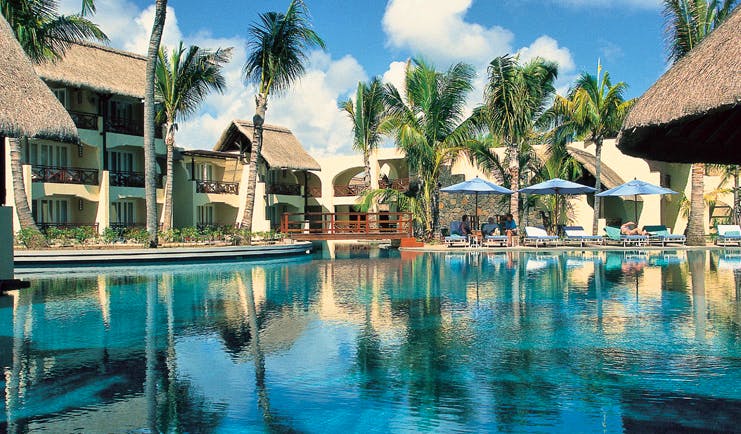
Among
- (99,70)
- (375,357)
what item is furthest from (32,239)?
(375,357)

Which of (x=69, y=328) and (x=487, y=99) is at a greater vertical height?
(x=487, y=99)

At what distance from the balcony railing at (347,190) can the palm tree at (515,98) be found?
509 inches

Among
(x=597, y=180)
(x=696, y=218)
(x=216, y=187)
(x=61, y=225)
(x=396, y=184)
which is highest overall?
(x=396, y=184)

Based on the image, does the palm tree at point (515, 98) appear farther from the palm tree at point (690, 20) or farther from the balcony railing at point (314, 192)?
the balcony railing at point (314, 192)

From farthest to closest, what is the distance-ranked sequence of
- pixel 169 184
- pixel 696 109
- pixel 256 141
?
1. pixel 169 184
2. pixel 256 141
3. pixel 696 109

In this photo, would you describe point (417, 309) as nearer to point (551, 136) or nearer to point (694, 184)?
point (694, 184)

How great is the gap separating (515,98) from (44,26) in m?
15.4

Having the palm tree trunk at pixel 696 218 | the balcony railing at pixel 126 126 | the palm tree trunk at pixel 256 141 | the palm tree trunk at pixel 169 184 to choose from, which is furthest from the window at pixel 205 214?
the palm tree trunk at pixel 696 218

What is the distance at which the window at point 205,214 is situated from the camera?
33219 mm

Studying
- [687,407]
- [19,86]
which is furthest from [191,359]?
[687,407]

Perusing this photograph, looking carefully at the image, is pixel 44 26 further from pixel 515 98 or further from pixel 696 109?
pixel 696 109

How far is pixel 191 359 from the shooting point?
23.3ft

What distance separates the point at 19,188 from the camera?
19.6m

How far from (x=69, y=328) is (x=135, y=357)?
2.21 meters
